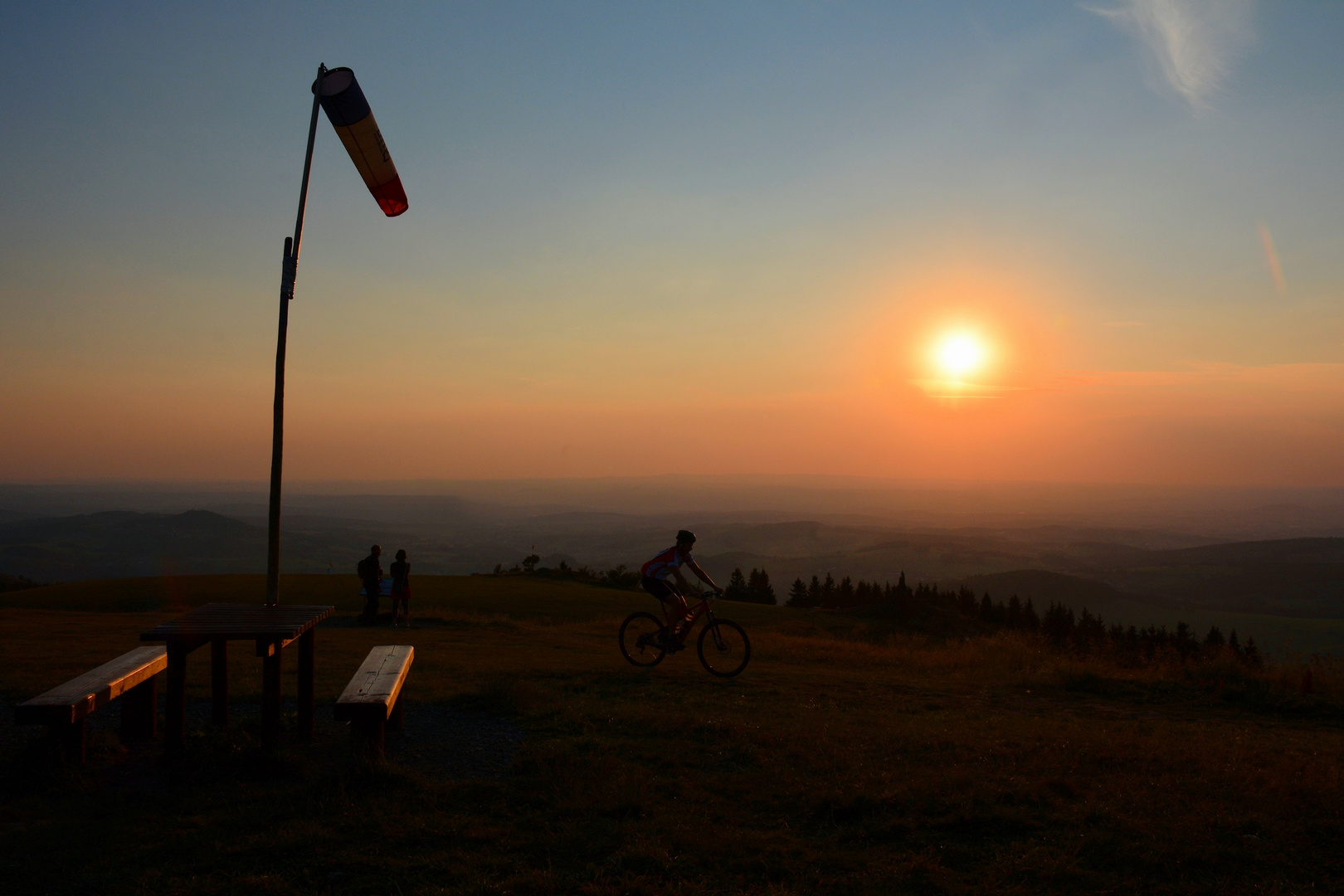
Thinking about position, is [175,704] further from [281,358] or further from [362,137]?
[362,137]

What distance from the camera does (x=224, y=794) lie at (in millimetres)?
5168

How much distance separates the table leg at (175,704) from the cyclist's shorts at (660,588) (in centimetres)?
581

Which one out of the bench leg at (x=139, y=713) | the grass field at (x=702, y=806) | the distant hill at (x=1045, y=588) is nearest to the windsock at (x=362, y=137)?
the bench leg at (x=139, y=713)

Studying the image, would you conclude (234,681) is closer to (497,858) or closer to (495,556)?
(497,858)

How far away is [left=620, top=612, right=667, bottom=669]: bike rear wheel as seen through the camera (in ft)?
37.1

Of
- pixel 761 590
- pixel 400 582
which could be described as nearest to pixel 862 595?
pixel 761 590

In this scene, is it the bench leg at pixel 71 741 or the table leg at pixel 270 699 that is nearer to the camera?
the bench leg at pixel 71 741

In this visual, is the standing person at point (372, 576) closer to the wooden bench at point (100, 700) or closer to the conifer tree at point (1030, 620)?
the wooden bench at point (100, 700)

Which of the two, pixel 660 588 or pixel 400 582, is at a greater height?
pixel 660 588

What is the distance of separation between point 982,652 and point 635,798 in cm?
1241

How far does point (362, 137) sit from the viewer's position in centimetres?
763

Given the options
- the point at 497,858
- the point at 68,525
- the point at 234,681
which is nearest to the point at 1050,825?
the point at 497,858

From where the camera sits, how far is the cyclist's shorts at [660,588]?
10.7 metres

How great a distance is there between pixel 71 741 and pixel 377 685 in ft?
6.71
